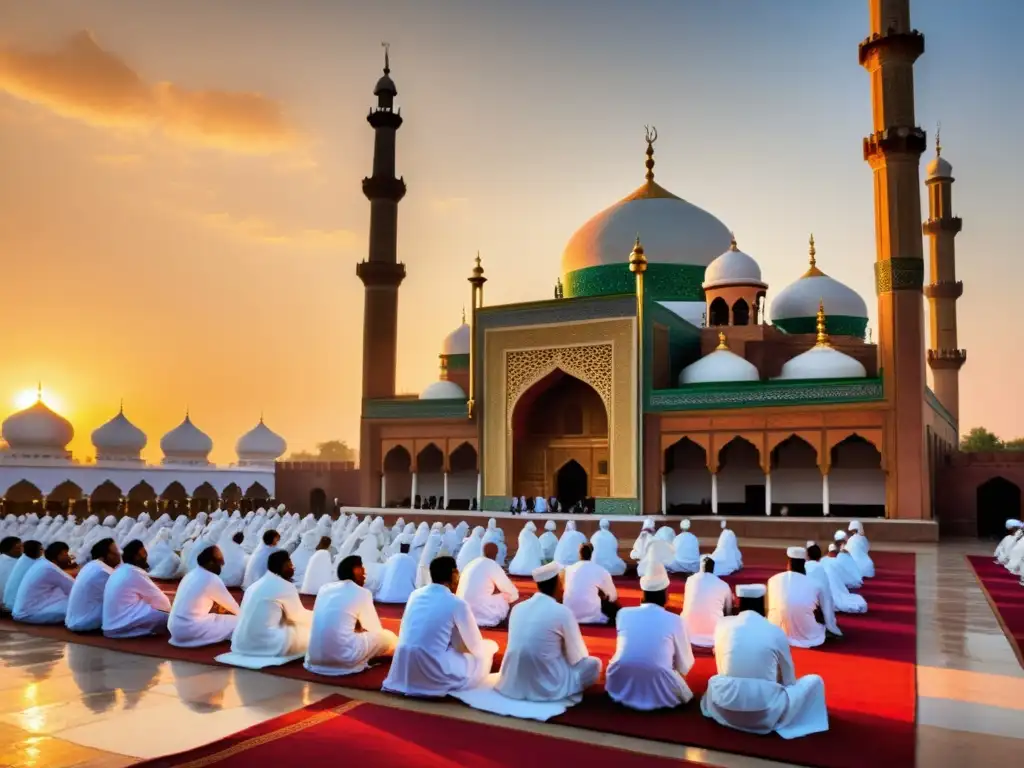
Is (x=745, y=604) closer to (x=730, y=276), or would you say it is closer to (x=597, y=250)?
(x=730, y=276)

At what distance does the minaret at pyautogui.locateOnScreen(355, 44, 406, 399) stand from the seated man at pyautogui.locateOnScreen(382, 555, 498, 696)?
17.0 metres

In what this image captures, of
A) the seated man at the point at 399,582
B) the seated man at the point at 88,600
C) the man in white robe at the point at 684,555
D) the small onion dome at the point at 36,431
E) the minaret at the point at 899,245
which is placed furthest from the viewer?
the small onion dome at the point at 36,431

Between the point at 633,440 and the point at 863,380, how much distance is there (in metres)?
4.20

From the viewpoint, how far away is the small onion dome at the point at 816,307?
21.6 meters

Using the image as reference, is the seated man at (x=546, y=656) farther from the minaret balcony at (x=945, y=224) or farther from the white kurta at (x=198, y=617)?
the minaret balcony at (x=945, y=224)

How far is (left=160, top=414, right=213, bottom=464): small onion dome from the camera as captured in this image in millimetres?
23531

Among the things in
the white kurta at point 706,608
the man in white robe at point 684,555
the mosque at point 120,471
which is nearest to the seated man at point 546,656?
the white kurta at point 706,608

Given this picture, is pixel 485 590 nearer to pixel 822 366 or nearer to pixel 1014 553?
pixel 1014 553

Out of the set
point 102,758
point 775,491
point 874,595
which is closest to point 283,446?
point 775,491

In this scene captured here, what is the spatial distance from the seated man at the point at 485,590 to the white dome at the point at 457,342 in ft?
61.9

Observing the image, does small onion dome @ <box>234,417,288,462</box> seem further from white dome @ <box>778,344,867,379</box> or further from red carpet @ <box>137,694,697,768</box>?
red carpet @ <box>137,694,697,768</box>

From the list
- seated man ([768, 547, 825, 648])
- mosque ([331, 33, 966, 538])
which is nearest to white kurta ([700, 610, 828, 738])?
seated man ([768, 547, 825, 648])

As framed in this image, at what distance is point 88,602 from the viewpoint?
6309 mm

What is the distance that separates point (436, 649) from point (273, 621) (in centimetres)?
134
